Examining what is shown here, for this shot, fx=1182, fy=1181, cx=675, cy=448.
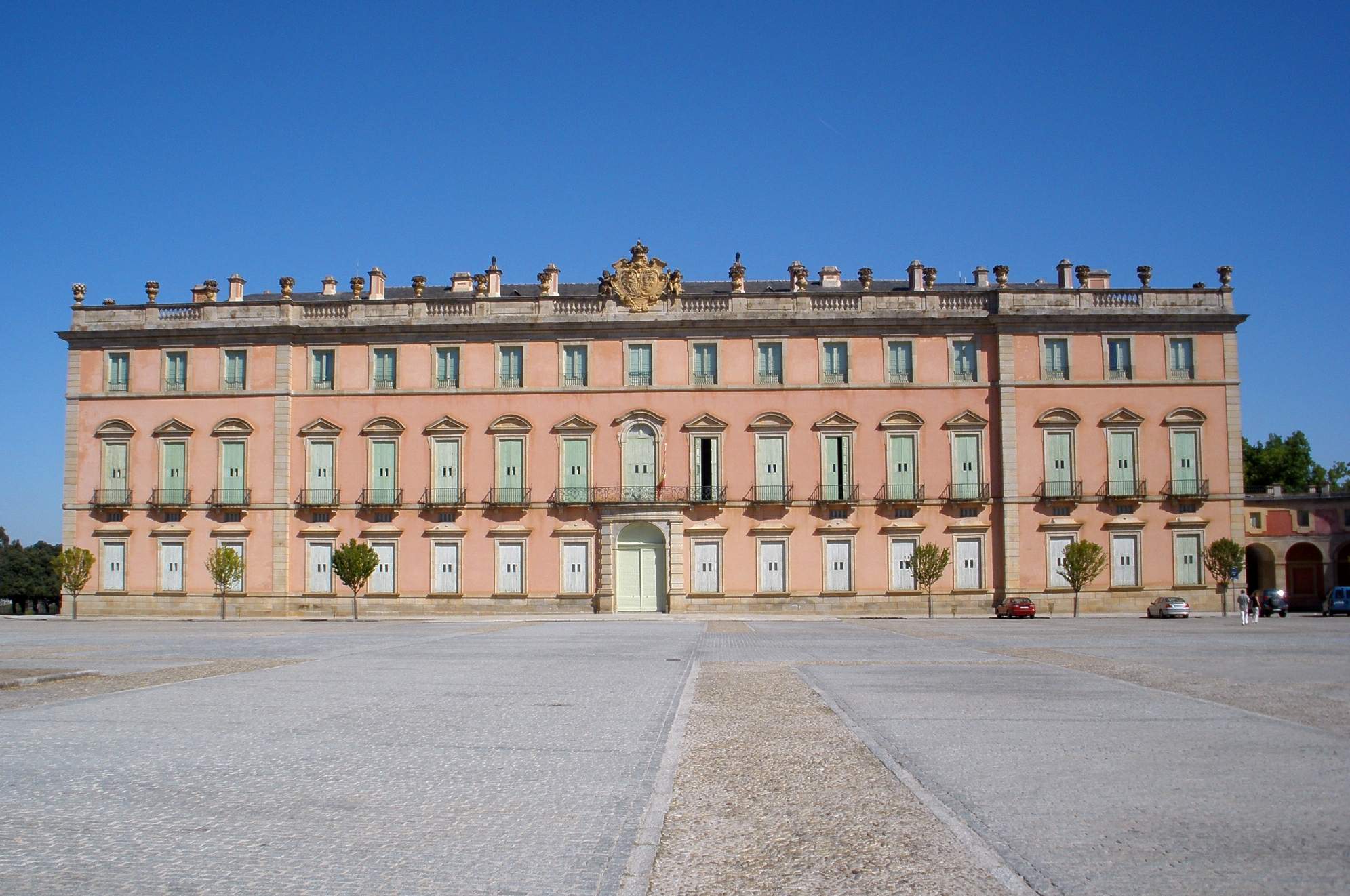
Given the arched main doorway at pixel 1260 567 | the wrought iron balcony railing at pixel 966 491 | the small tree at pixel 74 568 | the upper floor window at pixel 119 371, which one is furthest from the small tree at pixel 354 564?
the arched main doorway at pixel 1260 567

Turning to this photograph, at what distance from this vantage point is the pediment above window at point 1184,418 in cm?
4622

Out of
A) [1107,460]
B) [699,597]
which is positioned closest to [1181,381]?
[1107,460]

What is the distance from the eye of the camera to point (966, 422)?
46375mm

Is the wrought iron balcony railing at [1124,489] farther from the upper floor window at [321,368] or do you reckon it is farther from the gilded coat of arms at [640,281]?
the upper floor window at [321,368]

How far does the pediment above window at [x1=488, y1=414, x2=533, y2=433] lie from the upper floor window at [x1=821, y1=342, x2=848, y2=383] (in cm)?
1184

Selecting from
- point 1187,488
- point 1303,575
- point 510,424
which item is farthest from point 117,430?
point 1303,575

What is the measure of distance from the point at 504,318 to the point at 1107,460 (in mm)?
24374

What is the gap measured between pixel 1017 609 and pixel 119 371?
3648 centimetres

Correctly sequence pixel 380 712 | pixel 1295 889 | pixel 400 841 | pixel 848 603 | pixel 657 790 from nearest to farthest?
pixel 1295 889
pixel 400 841
pixel 657 790
pixel 380 712
pixel 848 603

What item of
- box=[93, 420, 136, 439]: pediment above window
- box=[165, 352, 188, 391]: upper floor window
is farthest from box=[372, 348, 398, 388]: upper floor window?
box=[93, 420, 136, 439]: pediment above window

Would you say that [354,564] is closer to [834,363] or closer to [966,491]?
[834,363]

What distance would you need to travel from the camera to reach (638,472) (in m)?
46.7

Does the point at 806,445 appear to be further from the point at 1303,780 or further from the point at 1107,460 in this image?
the point at 1303,780

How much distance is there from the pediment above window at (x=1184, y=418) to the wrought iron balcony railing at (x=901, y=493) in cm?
1002
